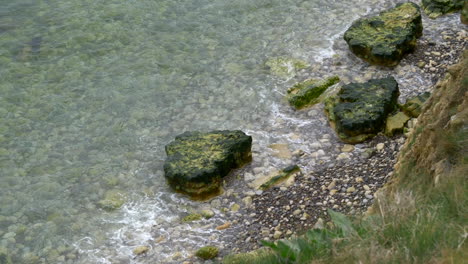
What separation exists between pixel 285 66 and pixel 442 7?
10.1 ft

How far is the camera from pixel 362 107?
8.68 m

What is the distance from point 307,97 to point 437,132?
394 centimetres

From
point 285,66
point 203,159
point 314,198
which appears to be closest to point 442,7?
point 285,66

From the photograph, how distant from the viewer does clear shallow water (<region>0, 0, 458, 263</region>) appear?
7656 millimetres

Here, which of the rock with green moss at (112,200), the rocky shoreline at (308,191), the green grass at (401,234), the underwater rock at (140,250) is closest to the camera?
the green grass at (401,234)

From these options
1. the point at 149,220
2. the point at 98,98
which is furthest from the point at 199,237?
the point at 98,98

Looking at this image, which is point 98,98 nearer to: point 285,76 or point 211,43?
point 211,43

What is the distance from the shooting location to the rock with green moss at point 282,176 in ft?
26.0

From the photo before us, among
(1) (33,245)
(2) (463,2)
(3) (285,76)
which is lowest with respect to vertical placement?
(1) (33,245)

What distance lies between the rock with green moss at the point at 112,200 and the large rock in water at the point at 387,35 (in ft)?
15.1

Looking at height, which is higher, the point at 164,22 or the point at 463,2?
the point at 463,2

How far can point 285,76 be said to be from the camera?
10.2 m

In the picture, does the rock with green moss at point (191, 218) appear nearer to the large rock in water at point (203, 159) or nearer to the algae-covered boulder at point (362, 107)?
the large rock in water at point (203, 159)

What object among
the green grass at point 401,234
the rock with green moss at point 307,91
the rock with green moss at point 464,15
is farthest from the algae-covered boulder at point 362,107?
the green grass at point 401,234
